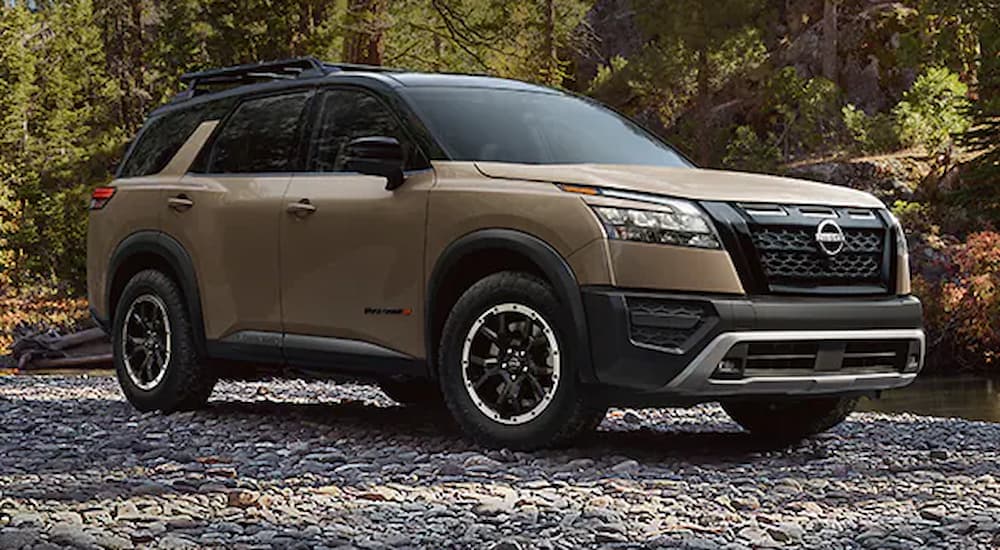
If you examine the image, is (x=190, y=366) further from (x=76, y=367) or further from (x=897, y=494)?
(x=76, y=367)

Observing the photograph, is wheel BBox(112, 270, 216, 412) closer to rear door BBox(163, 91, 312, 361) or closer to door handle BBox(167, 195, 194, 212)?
rear door BBox(163, 91, 312, 361)

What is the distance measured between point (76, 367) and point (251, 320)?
11.0 m

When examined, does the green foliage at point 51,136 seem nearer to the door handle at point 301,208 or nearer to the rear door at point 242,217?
the rear door at point 242,217

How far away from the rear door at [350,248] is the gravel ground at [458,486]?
1.93ft

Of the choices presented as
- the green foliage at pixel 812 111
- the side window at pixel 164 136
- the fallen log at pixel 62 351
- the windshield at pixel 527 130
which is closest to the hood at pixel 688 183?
the windshield at pixel 527 130

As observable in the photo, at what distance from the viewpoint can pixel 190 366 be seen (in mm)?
8781

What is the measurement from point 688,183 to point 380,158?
159 cm

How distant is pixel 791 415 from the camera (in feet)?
26.5

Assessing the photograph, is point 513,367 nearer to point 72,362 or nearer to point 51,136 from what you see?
point 72,362

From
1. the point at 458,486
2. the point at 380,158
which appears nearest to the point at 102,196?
the point at 380,158

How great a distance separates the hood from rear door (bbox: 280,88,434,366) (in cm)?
57

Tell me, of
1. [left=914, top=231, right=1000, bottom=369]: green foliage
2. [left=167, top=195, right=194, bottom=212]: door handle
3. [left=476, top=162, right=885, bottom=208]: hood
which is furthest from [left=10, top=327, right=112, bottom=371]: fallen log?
[left=914, top=231, right=1000, bottom=369]: green foliage

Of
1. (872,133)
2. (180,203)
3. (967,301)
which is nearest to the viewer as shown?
(180,203)

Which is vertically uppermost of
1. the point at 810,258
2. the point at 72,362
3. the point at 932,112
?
the point at 810,258
